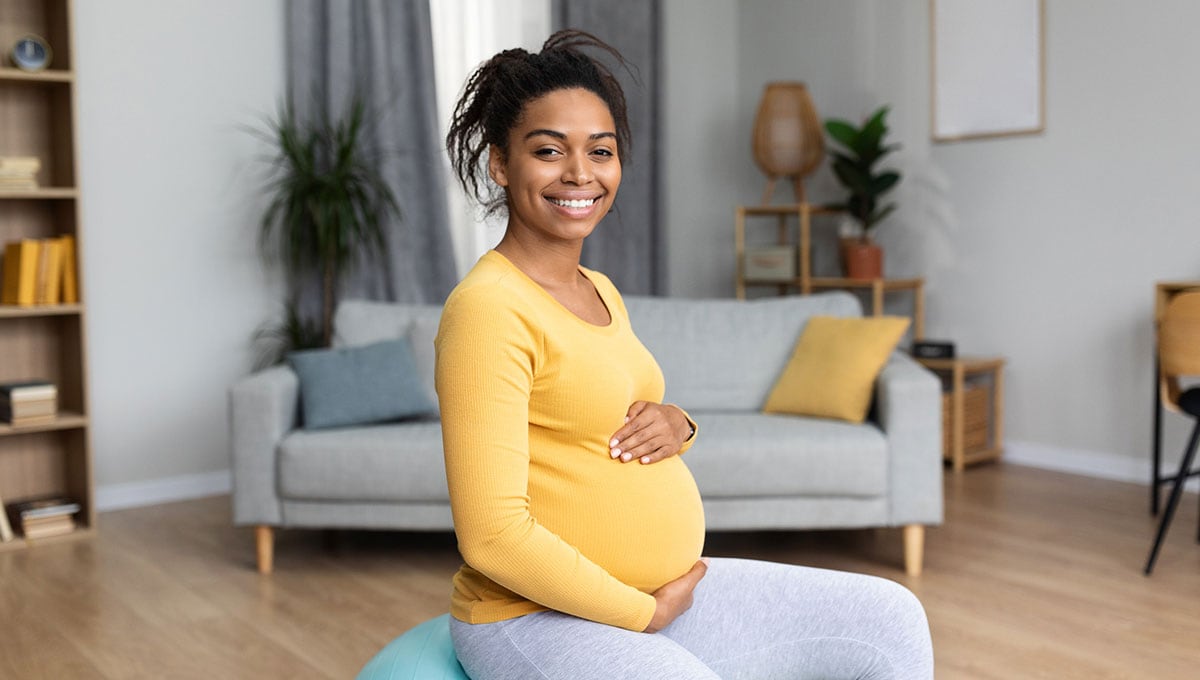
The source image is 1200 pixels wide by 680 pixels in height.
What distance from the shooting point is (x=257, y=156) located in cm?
466

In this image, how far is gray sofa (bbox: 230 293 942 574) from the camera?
3.25 meters

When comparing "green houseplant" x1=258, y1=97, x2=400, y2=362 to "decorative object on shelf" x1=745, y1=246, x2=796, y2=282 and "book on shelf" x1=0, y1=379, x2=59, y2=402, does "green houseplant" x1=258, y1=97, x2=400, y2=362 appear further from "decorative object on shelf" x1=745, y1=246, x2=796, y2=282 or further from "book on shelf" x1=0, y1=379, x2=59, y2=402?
"decorative object on shelf" x1=745, y1=246, x2=796, y2=282

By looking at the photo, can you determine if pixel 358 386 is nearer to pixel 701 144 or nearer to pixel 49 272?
pixel 49 272

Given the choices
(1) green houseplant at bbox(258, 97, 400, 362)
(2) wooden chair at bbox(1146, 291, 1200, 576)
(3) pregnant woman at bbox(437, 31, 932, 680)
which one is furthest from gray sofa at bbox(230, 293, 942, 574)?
(3) pregnant woman at bbox(437, 31, 932, 680)

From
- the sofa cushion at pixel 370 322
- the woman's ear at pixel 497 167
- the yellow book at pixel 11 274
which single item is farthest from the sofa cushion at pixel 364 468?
the woman's ear at pixel 497 167

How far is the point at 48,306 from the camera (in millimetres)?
3881

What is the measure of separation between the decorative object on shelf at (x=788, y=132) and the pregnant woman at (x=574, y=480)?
3926 mm

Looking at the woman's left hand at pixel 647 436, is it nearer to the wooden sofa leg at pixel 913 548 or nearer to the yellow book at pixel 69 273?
the wooden sofa leg at pixel 913 548

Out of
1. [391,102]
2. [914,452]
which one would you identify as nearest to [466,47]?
[391,102]

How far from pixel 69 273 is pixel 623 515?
126 inches

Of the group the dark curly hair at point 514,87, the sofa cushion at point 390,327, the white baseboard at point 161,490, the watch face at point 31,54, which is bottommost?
the white baseboard at point 161,490

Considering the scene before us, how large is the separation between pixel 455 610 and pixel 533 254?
0.45 metres

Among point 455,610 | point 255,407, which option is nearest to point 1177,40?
point 255,407

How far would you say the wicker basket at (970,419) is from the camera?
476 cm
